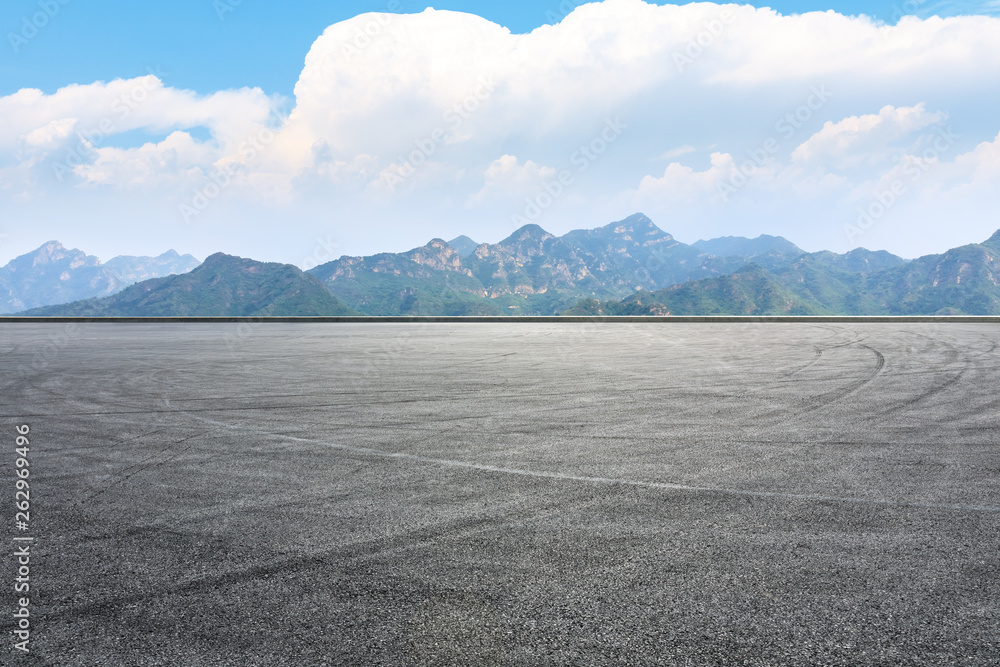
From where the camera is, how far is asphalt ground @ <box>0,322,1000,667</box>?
273 centimetres

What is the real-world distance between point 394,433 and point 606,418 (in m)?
2.78

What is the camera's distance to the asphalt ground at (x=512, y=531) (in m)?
2.73

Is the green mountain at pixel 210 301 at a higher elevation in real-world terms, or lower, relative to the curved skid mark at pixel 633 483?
higher

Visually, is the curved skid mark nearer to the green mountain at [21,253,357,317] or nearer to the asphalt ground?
the asphalt ground

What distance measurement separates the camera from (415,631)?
278cm

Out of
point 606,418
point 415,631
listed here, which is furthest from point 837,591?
point 606,418

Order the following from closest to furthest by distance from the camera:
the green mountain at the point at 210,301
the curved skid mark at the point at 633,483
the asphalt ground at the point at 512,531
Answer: the asphalt ground at the point at 512,531 → the curved skid mark at the point at 633,483 → the green mountain at the point at 210,301

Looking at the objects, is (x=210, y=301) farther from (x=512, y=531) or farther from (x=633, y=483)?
(x=512, y=531)

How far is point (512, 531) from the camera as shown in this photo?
4.00 m

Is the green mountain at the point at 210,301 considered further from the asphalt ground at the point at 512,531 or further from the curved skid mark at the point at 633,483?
the curved skid mark at the point at 633,483

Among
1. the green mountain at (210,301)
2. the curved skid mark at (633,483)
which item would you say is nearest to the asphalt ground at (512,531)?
the curved skid mark at (633,483)

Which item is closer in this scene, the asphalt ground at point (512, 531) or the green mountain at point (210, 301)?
the asphalt ground at point (512, 531)

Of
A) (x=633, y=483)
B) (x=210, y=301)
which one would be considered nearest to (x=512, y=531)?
(x=633, y=483)

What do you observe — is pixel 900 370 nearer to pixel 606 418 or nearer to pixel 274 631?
pixel 606 418
